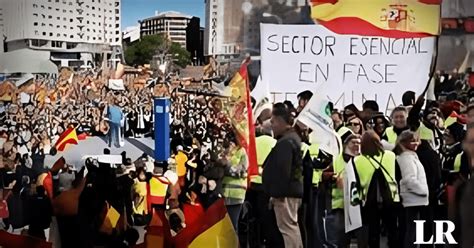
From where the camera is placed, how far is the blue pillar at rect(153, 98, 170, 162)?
4.04 meters

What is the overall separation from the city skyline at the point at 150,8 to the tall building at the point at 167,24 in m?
0.02

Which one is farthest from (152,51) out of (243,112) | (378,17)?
(378,17)

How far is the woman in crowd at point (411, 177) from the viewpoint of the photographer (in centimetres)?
407

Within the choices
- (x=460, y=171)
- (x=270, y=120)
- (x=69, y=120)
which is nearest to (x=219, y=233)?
(x=270, y=120)

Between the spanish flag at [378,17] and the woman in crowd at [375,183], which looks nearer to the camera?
the spanish flag at [378,17]

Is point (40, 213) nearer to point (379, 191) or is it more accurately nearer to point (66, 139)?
point (66, 139)

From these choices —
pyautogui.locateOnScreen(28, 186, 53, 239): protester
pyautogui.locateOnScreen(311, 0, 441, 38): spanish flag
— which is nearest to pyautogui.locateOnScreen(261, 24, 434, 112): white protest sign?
pyautogui.locateOnScreen(311, 0, 441, 38): spanish flag

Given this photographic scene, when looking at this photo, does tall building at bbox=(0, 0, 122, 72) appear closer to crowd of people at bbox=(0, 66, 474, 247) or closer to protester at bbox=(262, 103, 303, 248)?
crowd of people at bbox=(0, 66, 474, 247)

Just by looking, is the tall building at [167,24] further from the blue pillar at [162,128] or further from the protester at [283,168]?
the protester at [283,168]

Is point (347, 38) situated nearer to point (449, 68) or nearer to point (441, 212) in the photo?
point (449, 68)

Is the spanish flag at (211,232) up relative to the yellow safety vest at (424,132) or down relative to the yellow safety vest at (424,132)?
down

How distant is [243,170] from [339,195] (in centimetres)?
49

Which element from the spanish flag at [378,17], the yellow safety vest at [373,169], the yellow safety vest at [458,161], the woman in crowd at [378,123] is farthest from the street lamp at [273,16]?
the yellow safety vest at [458,161]

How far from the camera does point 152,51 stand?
406 centimetres
